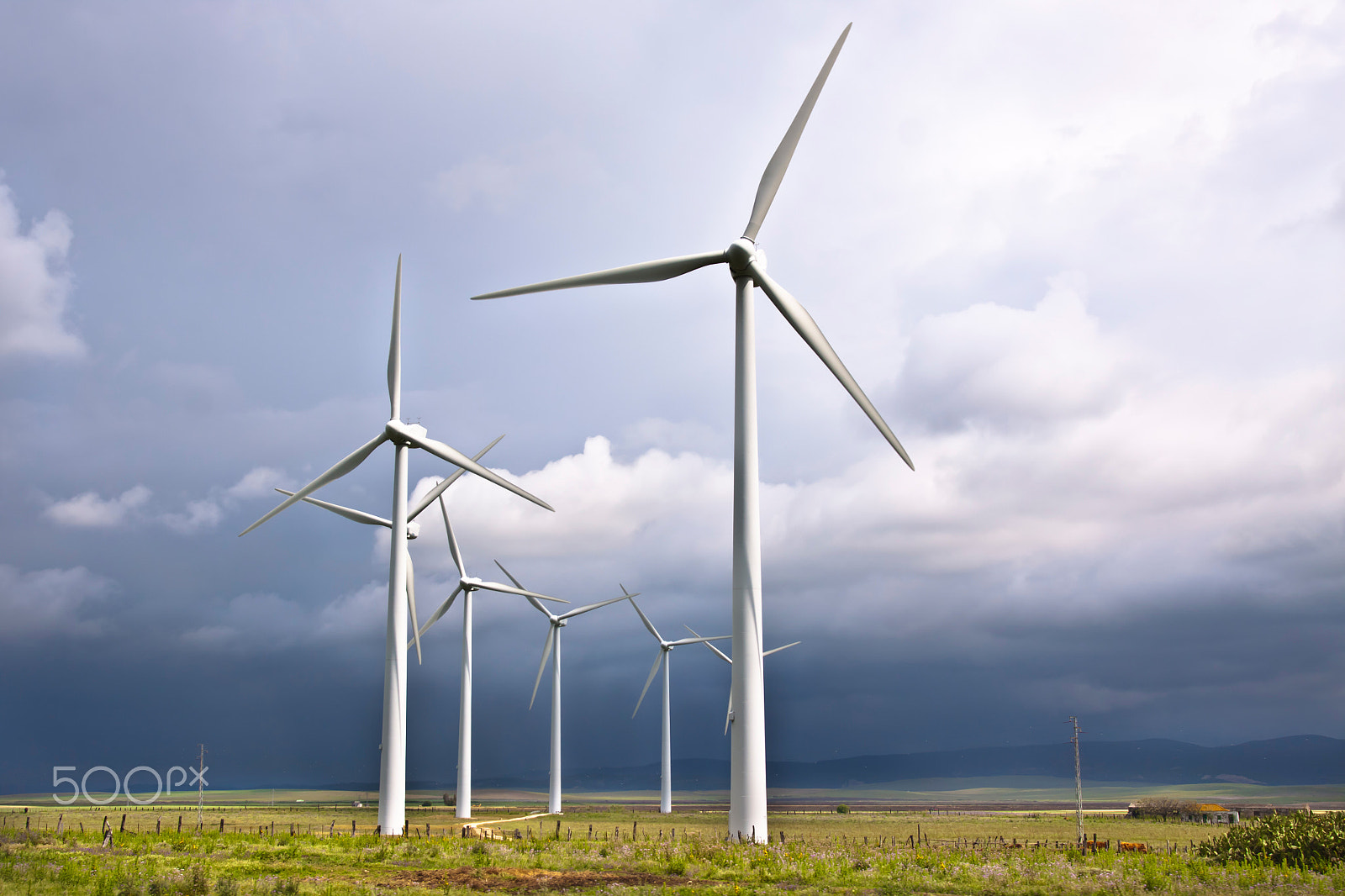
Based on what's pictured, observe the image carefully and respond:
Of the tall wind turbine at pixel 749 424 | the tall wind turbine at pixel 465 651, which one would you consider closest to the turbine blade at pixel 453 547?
the tall wind turbine at pixel 465 651

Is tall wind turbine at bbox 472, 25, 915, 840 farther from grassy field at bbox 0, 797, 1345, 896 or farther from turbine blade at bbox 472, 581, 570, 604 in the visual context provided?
turbine blade at bbox 472, 581, 570, 604

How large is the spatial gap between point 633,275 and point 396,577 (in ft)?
79.2

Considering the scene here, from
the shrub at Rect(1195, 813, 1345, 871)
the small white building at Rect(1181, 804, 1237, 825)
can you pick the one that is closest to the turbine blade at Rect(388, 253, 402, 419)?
the shrub at Rect(1195, 813, 1345, 871)

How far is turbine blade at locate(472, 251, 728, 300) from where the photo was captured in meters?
39.4

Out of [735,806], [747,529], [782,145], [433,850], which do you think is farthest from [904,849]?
[782,145]

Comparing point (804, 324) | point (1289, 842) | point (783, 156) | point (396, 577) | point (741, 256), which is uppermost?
point (783, 156)

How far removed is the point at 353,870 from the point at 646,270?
999 inches

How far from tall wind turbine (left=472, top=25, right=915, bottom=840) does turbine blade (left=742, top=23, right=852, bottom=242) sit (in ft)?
0.12

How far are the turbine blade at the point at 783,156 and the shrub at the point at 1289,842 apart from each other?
2804 centimetres

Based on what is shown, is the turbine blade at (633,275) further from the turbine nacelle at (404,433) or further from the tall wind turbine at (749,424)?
the turbine nacelle at (404,433)

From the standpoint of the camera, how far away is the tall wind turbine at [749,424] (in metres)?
33.2

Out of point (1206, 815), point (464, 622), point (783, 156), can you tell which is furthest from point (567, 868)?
point (1206, 815)

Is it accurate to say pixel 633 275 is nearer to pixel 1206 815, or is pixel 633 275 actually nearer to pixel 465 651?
pixel 465 651

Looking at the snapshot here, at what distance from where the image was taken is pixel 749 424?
3525cm
